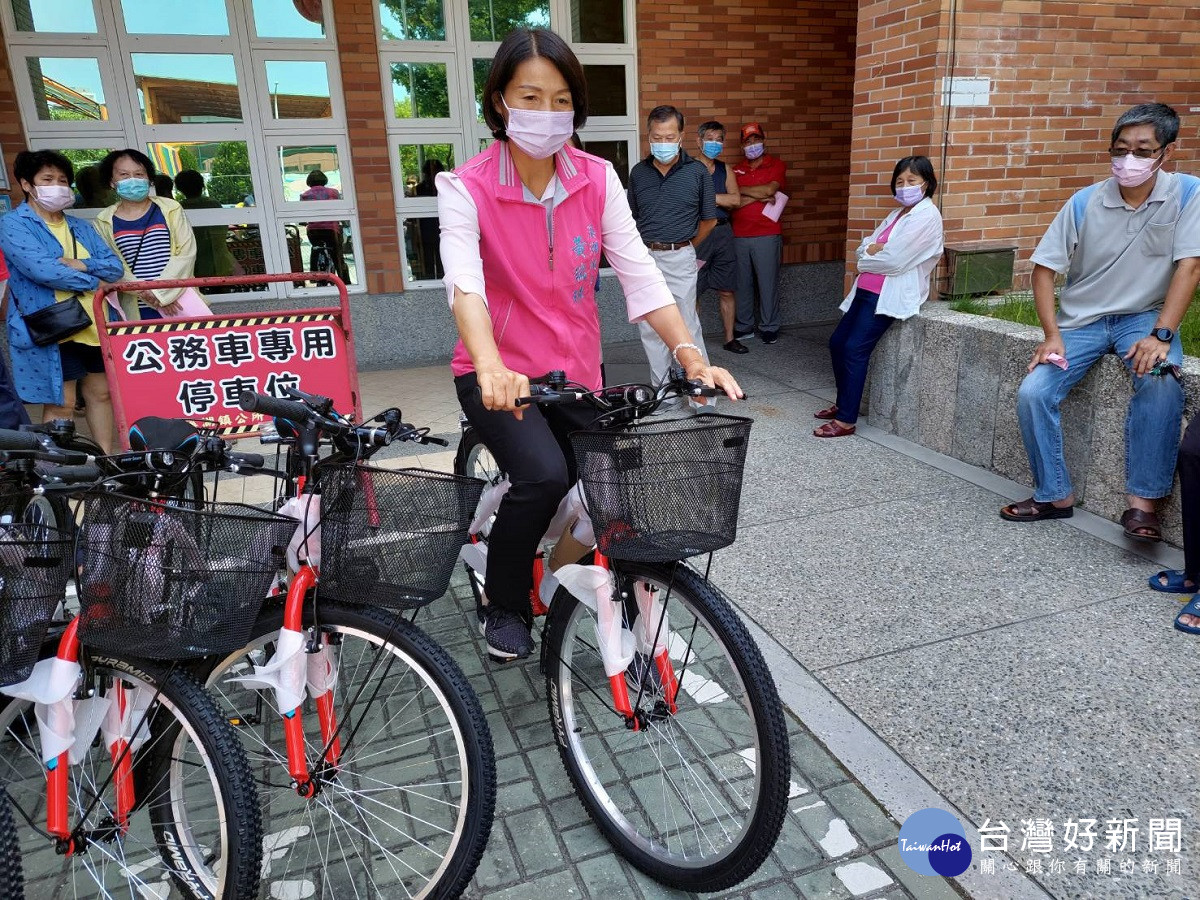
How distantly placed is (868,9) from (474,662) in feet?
17.2

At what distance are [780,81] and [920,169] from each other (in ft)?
14.3

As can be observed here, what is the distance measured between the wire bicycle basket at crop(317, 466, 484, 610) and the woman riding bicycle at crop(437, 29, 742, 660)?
363mm

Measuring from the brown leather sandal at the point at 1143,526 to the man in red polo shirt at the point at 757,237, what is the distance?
5177 mm

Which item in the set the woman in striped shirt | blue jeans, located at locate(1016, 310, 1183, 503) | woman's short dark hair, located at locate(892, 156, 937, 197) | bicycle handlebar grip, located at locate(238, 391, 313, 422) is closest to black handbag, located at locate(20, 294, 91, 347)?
the woman in striped shirt

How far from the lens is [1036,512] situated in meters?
4.40

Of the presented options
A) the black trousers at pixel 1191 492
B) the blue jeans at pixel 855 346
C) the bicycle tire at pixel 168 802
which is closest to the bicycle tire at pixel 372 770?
the bicycle tire at pixel 168 802

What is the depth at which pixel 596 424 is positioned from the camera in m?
2.28

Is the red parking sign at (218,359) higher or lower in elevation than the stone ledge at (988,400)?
higher

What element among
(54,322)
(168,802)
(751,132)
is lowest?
(168,802)

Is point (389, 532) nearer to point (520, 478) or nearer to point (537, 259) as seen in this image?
point (520, 478)

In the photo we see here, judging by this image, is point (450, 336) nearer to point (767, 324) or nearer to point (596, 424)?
point (767, 324)

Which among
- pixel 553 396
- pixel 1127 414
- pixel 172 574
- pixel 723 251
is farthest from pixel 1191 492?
pixel 723 251

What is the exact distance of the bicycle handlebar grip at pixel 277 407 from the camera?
2154 mm

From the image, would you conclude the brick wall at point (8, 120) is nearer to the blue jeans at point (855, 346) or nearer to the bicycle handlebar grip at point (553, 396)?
the blue jeans at point (855, 346)
